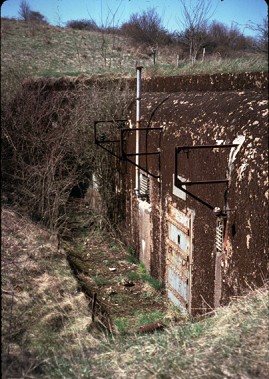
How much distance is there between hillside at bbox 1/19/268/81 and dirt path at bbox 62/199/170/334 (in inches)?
115

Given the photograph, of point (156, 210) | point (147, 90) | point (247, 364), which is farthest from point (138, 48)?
point (247, 364)

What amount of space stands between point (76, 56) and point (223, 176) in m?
7.48

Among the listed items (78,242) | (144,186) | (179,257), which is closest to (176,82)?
(144,186)

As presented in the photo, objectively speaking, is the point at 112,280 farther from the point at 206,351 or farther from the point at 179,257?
the point at 206,351

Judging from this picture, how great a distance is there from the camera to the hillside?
8.19 ft

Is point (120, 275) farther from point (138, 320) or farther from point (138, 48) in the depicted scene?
point (138, 48)

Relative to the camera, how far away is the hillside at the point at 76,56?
250 centimetres

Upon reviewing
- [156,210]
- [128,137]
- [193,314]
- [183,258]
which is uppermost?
[128,137]

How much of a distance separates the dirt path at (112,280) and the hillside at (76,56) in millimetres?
2911

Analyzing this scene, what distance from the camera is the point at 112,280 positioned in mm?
7906

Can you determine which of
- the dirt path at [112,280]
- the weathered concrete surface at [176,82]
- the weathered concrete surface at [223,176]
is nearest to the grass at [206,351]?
the weathered concrete surface at [223,176]

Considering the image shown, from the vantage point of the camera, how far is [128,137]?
8.34 meters

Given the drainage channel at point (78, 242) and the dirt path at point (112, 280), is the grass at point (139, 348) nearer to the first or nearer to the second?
the dirt path at point (112, 280)

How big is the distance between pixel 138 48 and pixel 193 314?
7.22m
